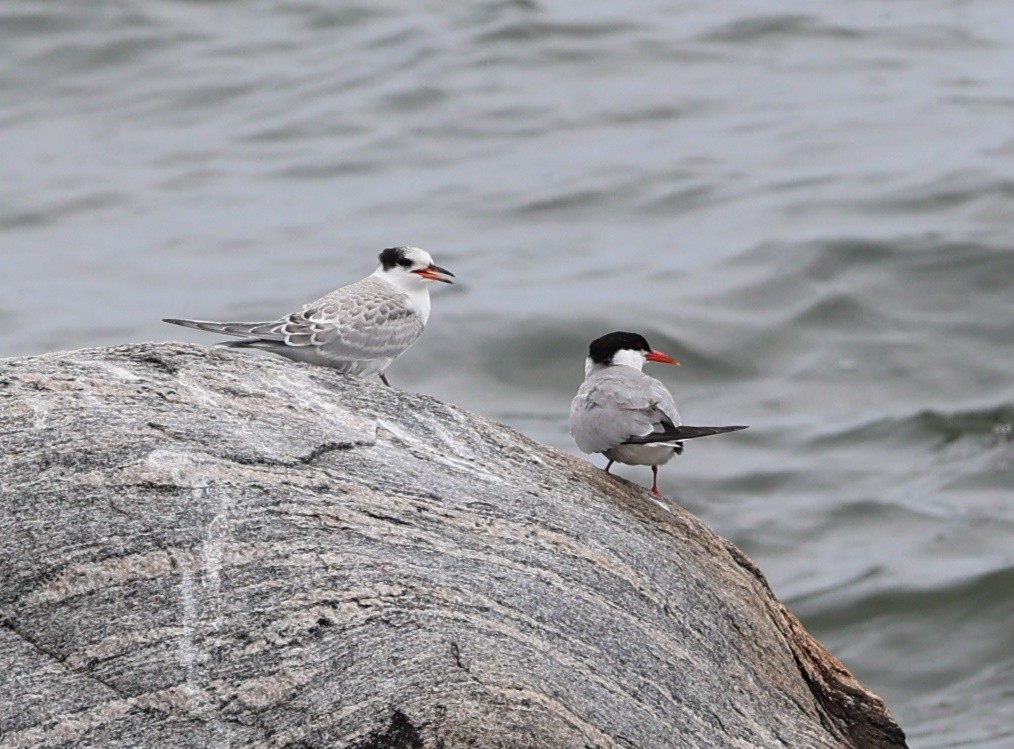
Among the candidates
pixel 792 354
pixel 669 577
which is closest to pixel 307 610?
pixel 669 577

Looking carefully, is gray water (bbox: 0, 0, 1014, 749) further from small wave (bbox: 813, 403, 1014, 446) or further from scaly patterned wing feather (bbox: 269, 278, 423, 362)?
scaly patterned wing feather (bbox: 269, 278, 423, 362)

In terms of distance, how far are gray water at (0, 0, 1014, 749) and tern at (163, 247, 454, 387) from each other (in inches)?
239

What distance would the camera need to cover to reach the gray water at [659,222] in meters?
15.4

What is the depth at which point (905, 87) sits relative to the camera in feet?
87.1

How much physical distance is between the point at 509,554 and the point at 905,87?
22.2 meters

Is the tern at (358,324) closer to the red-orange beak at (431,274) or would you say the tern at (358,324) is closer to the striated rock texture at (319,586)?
the red-orange beak at (431,274)

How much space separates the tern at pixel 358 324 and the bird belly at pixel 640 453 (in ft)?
4.07

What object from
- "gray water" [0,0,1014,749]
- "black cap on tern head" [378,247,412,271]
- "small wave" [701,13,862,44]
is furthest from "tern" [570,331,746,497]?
"small wave" [701,13,862,44]

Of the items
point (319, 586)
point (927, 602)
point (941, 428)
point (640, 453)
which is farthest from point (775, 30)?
point (319, 586)

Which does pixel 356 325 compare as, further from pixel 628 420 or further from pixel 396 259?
pixel 628 420

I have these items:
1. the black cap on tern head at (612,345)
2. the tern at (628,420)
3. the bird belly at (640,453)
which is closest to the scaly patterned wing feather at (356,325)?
the black cap on tern head at (612,345)

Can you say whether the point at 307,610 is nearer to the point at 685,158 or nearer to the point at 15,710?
the point at 15,710

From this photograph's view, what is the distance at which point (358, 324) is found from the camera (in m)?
7.74

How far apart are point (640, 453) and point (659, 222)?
50.4 feet
